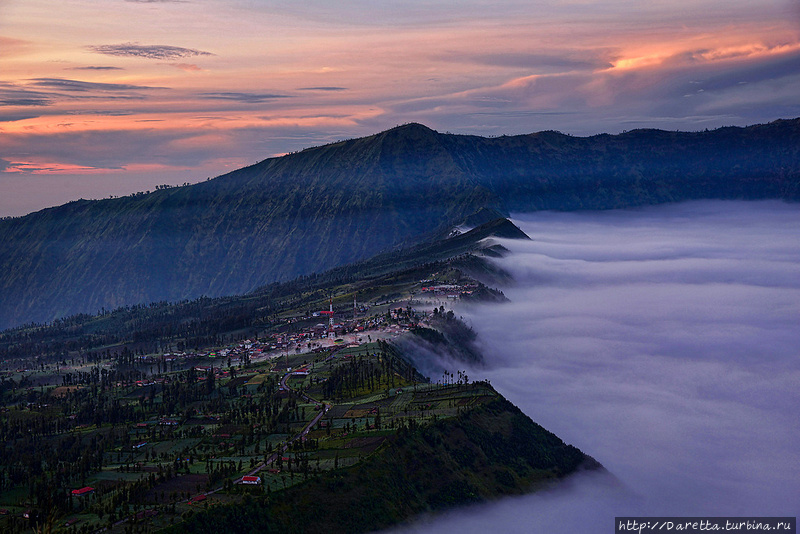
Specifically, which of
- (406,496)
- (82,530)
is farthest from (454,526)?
(82,530)

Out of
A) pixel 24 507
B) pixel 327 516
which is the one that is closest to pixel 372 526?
pixel 327 516

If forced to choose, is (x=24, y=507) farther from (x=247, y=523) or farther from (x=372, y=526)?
(x=372, y=526)

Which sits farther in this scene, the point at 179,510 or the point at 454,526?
the point at 454,526

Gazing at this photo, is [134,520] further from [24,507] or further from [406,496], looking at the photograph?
[406,496]

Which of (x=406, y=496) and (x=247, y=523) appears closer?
(x=247, y=523)

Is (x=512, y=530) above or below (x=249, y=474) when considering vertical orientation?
below

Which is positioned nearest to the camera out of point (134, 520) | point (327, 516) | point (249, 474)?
point (134, 520)

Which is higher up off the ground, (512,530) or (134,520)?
(134,520)

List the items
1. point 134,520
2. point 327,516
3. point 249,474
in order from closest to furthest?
1. point 134,520
2. point 327,516
3. point 249,474
